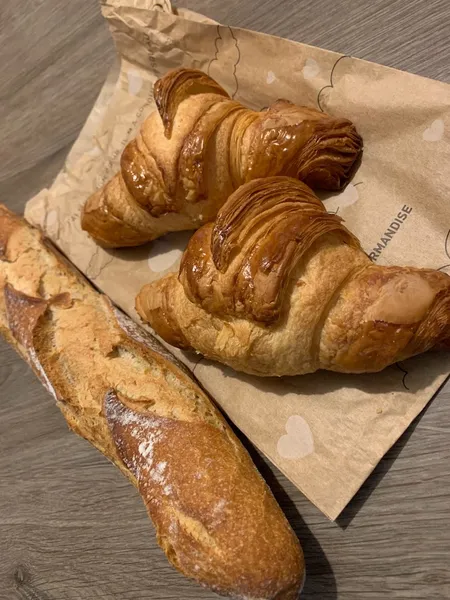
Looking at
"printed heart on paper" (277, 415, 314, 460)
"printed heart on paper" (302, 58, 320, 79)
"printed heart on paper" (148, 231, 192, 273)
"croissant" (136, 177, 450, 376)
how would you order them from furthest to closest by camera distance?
"printed heart on paper" (148, 231, 192, 273) → "printed heart on paper" (302, 58, 320, 79) → "printed heart on paper" (277, 415, 314, 460) → "croissant" (136, 177, 450, 376)

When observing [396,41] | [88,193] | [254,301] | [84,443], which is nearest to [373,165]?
[396,41]

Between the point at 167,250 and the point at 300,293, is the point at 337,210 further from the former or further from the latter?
the point at 167,250

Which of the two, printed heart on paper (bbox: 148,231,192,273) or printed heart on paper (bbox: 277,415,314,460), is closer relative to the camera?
printed heart on paper (bbox: 277,415,314,460)

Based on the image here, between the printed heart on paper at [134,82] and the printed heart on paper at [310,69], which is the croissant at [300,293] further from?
the printed heart on paper at [134,82]

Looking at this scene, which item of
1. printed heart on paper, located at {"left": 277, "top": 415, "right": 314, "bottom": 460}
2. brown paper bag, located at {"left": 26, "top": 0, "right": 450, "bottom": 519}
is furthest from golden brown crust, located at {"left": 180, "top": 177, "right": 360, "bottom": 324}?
printed heart on paper, located at {"left": 277, "top": 415, "right": 314, "bottom": 460}

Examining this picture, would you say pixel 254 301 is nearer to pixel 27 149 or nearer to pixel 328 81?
pixel 328 81

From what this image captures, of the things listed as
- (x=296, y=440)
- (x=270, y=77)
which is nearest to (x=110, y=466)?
(x=296, y=440)

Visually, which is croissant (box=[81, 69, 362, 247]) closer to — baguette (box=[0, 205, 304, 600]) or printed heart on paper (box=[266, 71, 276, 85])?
printed heart on paper (box=[266, 71, 276, 85])
